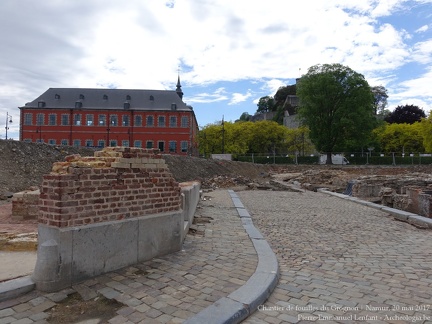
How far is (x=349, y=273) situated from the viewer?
5078 mm

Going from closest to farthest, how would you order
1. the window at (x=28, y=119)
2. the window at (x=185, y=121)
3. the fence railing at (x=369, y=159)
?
the fence railing at (x=369, y=159) → the window at (x=28, y=119) → the window at (x=185, y=121)

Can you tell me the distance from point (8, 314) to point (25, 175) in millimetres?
14254

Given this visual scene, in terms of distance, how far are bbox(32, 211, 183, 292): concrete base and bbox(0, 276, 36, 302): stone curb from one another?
0.08m

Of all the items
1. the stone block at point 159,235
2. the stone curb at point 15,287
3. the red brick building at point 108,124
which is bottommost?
the stone curb at point 15,287

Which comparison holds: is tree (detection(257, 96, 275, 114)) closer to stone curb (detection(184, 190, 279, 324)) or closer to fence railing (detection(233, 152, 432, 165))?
fence railing (detection(233, 152, 432, 165))

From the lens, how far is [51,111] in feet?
239

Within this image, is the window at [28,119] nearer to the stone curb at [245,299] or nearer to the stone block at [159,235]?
the stone block at [159,235]

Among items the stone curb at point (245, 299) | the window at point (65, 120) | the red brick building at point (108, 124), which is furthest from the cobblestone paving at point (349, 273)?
the window at point (65, 120)

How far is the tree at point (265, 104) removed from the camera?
125750 mm

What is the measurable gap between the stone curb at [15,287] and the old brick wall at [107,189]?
71 cm

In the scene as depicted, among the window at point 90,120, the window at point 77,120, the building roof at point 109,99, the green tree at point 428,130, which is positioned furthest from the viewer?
the building roof at point 109,99

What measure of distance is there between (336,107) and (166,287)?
51.3 m

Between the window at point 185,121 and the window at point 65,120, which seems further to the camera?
the window at point 185,121

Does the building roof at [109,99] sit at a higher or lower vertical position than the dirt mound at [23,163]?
higher
